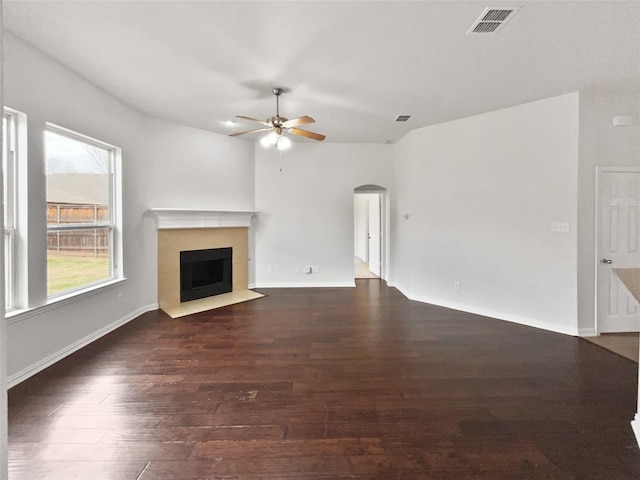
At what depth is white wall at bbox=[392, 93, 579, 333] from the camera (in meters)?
3.75

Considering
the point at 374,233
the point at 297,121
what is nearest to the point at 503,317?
the point at 297,121

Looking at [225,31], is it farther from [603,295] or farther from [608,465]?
[603,295]

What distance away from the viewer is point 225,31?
2529 millimetres

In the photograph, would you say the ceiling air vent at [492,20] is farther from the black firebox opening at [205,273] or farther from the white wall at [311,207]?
the black firebox opening at [205,273]

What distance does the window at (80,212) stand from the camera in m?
3.08

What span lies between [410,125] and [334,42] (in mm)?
2720

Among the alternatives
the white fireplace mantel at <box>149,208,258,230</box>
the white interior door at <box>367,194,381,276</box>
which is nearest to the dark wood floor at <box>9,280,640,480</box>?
the white fireplace mantel at <box>149,208,258,230</box>

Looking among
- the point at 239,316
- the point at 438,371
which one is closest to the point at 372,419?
the point at 438,371

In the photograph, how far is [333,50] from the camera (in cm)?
278

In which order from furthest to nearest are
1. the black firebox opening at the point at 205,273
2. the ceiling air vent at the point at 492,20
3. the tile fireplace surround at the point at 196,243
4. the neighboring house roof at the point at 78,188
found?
Result: the black firebox opening at the point at 205,273 < the tile fireplace surround at the point at 196,243 < the neighboring house roof at the point at 78,188 < the ceiling air vent at the point at 492,20

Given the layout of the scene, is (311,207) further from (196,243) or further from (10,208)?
(10,208)

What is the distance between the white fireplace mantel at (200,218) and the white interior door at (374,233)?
3.09 meters

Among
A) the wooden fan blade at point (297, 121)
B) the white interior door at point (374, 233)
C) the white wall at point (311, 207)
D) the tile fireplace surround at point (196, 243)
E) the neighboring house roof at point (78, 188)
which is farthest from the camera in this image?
the white interior door at point (374, 233)

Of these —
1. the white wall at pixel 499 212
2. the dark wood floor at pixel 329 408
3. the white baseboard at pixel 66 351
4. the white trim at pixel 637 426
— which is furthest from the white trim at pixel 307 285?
the white trim at pixel 637 426
